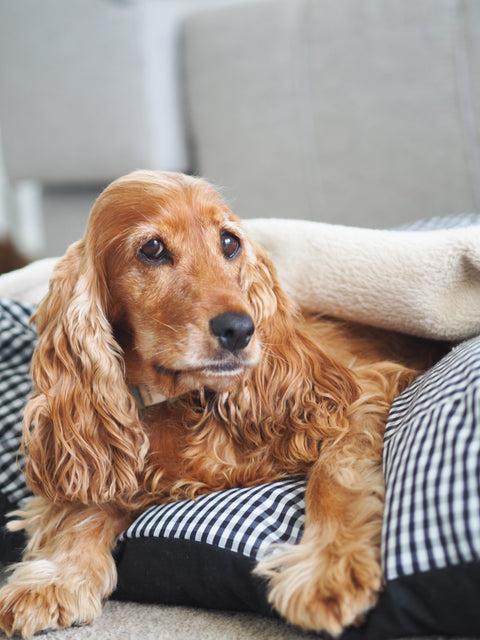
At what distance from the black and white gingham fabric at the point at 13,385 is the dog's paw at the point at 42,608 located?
1.29ft

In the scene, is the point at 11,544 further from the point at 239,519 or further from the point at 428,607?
the point at 428,607

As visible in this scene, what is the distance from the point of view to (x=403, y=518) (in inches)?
35.5

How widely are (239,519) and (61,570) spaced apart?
1.21 ft

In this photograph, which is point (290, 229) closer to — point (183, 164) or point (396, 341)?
point (396, 341)

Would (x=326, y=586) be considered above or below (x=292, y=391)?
below

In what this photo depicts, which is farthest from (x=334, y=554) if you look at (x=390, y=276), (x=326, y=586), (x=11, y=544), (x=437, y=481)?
(x=11, y=544)

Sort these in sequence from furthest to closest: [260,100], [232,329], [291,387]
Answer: [260,100], [291,387], [232,329]

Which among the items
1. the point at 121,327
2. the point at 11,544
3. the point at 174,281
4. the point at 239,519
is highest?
the point at 174,281

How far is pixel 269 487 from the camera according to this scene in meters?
1.18

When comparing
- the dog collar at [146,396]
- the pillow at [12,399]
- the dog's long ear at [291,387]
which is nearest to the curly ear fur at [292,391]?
the dog's long ear at [291,387]

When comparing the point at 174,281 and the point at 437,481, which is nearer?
the point at 437,481

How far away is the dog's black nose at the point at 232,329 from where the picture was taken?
41.5 inches

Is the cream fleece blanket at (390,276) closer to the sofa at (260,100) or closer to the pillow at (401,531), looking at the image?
the pillow at (401,531)

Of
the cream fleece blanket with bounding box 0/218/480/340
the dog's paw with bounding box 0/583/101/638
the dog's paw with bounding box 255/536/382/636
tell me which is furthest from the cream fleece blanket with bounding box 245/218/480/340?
the dog's paw with bounding box 0/583/101/638
